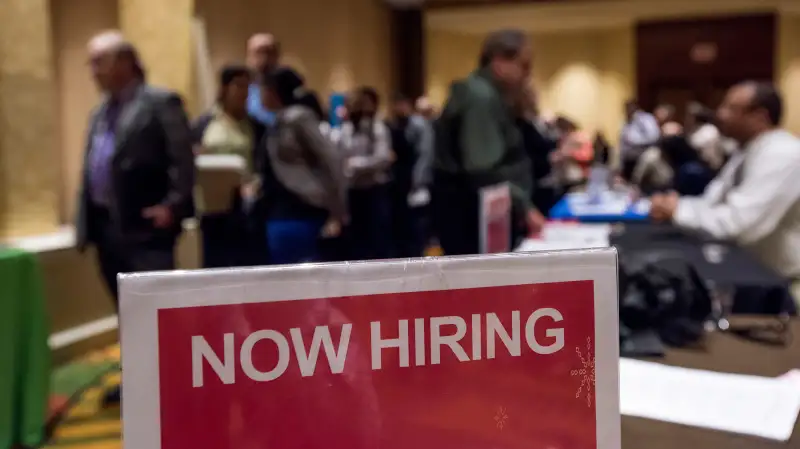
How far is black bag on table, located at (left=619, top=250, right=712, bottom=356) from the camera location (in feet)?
4.08

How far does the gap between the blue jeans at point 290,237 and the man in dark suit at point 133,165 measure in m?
0.32

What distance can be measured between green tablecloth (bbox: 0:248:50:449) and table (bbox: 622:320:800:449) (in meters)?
1.94

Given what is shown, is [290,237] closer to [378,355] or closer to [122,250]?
[122,250]

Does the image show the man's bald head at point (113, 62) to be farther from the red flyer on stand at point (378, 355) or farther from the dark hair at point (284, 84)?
the red flyer on stand at point (378, 355)

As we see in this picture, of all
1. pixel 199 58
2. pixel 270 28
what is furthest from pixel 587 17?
pixel 199 58

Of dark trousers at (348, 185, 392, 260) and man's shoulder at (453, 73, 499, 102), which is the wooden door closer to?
dark trousers at (348, 185, 392, 260)

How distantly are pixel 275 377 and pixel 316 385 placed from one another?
32mm

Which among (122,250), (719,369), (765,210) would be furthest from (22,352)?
(765,210)

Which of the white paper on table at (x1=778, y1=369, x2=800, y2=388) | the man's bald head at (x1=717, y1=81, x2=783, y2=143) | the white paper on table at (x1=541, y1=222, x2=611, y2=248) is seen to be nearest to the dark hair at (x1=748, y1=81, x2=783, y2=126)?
the man's bald head at (x1=717, y1=81, x2=783, y2=143)

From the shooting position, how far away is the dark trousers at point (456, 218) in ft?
8.78

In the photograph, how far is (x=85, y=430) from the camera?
260 centimetres

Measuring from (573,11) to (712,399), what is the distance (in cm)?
934

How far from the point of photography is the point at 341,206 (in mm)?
2992

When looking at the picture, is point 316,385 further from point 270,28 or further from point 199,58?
point 270,28
